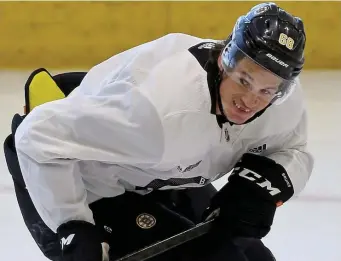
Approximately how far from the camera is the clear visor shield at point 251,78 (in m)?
1.38

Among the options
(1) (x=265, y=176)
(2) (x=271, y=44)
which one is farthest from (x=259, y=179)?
(2) (x=271, y=44)

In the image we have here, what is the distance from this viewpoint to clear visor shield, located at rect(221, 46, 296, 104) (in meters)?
1.38

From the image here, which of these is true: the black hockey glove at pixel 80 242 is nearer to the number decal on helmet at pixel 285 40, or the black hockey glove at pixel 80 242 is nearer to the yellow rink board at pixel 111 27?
the number decal on helmet at pixel 285 40

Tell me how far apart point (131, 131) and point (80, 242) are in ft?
0.78

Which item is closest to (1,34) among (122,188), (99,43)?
(99,43)

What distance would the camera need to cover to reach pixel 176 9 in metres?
3.51

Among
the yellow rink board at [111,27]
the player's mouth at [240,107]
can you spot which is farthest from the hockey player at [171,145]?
the yellow rink board at [111,27]

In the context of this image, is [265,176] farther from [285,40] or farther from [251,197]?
[285,40]

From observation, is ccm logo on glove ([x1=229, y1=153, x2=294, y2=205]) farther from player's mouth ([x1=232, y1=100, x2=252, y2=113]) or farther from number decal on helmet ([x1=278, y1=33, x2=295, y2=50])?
number decal on helmet ([x1=278, y1=33, x2=295, y2=50])

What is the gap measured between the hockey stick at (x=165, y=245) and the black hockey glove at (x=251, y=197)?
0.16 feet

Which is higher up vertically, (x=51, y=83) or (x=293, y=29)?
(x=293, y=29)

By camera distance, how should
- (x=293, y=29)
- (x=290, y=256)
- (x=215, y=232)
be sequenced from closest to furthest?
(x=293, y=29) → (x=215, y=232) → (x=290, y=256)

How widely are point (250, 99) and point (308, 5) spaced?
2.19m

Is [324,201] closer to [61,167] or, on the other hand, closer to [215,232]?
[215,232]
